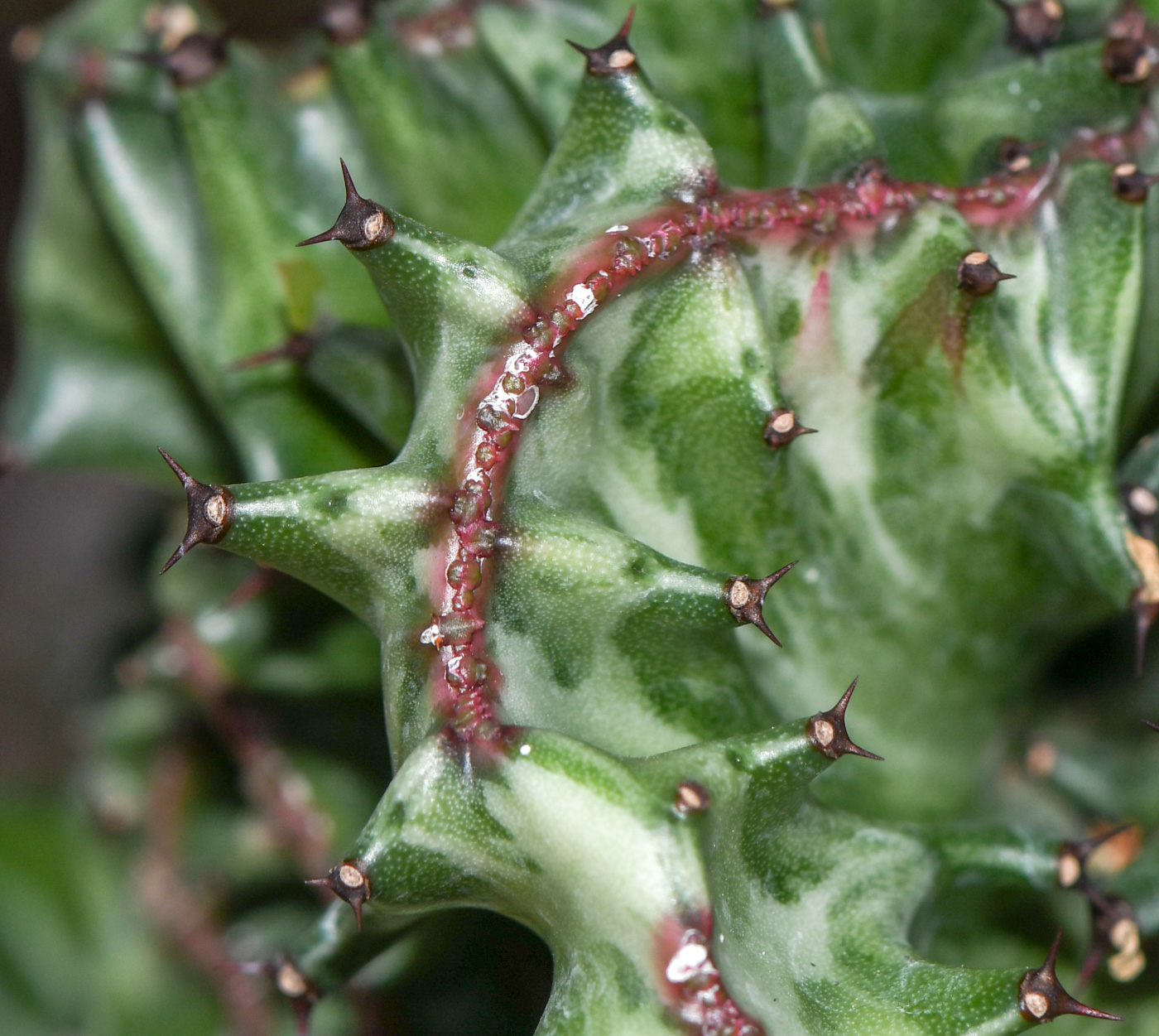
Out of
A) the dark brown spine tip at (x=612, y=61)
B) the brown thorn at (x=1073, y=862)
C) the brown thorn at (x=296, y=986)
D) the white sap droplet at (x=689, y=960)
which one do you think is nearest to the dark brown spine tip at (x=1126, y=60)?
the dark brown spine tip at (x=612, y=61)

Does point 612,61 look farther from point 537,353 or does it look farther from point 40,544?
point 40,544

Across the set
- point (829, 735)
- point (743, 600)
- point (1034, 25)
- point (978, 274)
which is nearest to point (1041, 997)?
point (829, 735)

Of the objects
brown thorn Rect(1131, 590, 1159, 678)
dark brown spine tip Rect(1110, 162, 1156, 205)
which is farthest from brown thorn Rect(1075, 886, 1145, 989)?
dark brown spine tip Rect(1110, 162, 1156, 205)

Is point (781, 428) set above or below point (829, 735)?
above

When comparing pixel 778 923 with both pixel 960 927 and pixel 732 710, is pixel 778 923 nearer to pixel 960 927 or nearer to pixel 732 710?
pixel 732 710

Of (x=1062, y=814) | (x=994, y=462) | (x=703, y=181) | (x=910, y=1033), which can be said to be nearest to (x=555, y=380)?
(x=703, y=181)
